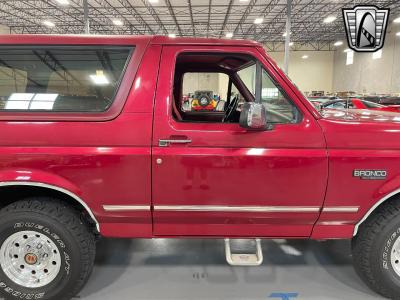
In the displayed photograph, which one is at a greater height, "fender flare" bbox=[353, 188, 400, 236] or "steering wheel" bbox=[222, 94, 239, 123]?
"steering wheel" bbox=[222, 94, 239, 123]

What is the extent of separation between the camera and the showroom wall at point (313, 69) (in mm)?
32188

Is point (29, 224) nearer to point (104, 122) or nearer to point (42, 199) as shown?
point (42, 199)

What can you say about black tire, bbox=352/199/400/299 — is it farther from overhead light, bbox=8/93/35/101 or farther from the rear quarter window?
overhead light, bbox=8/93/35/101

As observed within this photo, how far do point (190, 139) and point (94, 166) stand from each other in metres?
0.69

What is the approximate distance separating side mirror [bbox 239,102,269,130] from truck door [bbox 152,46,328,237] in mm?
137

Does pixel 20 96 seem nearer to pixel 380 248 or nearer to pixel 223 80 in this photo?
pixel 223 80

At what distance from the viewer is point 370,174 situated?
2.36m

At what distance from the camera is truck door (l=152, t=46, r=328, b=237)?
232 centimetres

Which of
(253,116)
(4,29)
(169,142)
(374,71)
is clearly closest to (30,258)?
(169,142)

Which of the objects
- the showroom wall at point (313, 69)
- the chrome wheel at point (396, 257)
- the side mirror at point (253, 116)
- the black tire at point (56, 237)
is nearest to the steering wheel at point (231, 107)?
the side mirror at point (253, 116)

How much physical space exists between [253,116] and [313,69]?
1301 inches

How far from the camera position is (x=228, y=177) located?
2346mm

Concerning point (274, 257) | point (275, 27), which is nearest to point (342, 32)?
point (275, 27)

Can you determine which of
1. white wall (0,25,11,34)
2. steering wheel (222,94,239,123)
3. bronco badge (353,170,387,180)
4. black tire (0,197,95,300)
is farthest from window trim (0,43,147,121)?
white wall (0,25,11,34)
